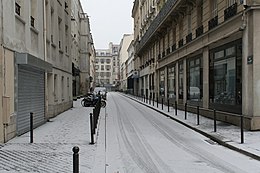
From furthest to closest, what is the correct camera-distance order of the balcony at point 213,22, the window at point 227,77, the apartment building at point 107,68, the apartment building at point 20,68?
1. the apartment building at point 107,68
2. the balcony at point 213,22
3. the window at point 227,77
4. the apartment building at point 20,68

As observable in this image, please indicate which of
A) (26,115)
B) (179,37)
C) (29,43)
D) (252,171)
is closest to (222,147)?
(252,171)

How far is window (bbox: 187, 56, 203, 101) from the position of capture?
69.7 feet

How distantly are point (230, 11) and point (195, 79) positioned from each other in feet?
24.4

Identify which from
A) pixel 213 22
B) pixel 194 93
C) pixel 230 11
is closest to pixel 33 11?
pixel 230 11

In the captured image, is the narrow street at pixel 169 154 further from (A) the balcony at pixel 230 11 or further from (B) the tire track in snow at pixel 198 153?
(A) the balcony at pixel 230 11

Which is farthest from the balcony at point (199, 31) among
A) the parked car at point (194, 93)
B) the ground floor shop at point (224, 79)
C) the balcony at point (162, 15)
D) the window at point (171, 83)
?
the window at point (171, 83)

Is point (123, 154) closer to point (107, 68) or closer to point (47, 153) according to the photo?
point (47, 153)

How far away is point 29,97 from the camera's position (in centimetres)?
1377

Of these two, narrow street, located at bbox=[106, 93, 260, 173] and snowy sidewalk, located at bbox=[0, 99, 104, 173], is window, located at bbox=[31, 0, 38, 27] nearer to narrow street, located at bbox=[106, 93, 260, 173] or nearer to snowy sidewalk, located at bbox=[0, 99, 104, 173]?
snowy sidewalk, located at bbox=[0, 99, 104, 173]

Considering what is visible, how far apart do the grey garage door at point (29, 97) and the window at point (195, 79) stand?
9.67 m

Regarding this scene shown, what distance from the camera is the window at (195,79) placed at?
69.7ft

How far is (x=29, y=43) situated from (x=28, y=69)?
1.08 metres

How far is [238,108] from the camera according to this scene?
1480cm

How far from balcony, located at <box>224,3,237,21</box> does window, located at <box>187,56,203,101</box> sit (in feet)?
17.2
